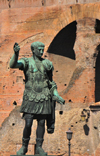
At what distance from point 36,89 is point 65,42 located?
10.7 metres

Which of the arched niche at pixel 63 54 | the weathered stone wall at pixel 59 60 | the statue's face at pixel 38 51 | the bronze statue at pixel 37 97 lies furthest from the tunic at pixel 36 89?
the arched niche at pixel 63 54

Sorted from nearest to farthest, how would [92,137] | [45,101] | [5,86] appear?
[45,101] < [92,137] < [5,86]

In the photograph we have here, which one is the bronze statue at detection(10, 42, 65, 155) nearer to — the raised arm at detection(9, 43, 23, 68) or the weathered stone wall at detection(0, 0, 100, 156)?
the raised arm at detection(9, 43, 23, 68)

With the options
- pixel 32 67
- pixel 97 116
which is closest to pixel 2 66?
pixel 97 116

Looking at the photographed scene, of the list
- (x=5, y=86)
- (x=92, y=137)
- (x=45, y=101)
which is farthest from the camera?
(x=5, y=86)

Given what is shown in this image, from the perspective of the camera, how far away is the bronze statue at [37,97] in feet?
33.0

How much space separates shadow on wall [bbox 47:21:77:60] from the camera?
2023 cm

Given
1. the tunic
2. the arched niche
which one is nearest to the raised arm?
the tunic

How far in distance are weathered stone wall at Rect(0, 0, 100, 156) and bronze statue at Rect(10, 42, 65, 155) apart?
8633 mm

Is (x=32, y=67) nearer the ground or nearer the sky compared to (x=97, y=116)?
nearer the sky

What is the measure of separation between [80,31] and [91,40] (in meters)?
0.54

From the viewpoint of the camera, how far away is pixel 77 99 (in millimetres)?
19359

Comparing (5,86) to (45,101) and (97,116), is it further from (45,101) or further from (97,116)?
(45,101)

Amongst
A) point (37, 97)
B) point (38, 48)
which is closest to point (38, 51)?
point (38, 48)
